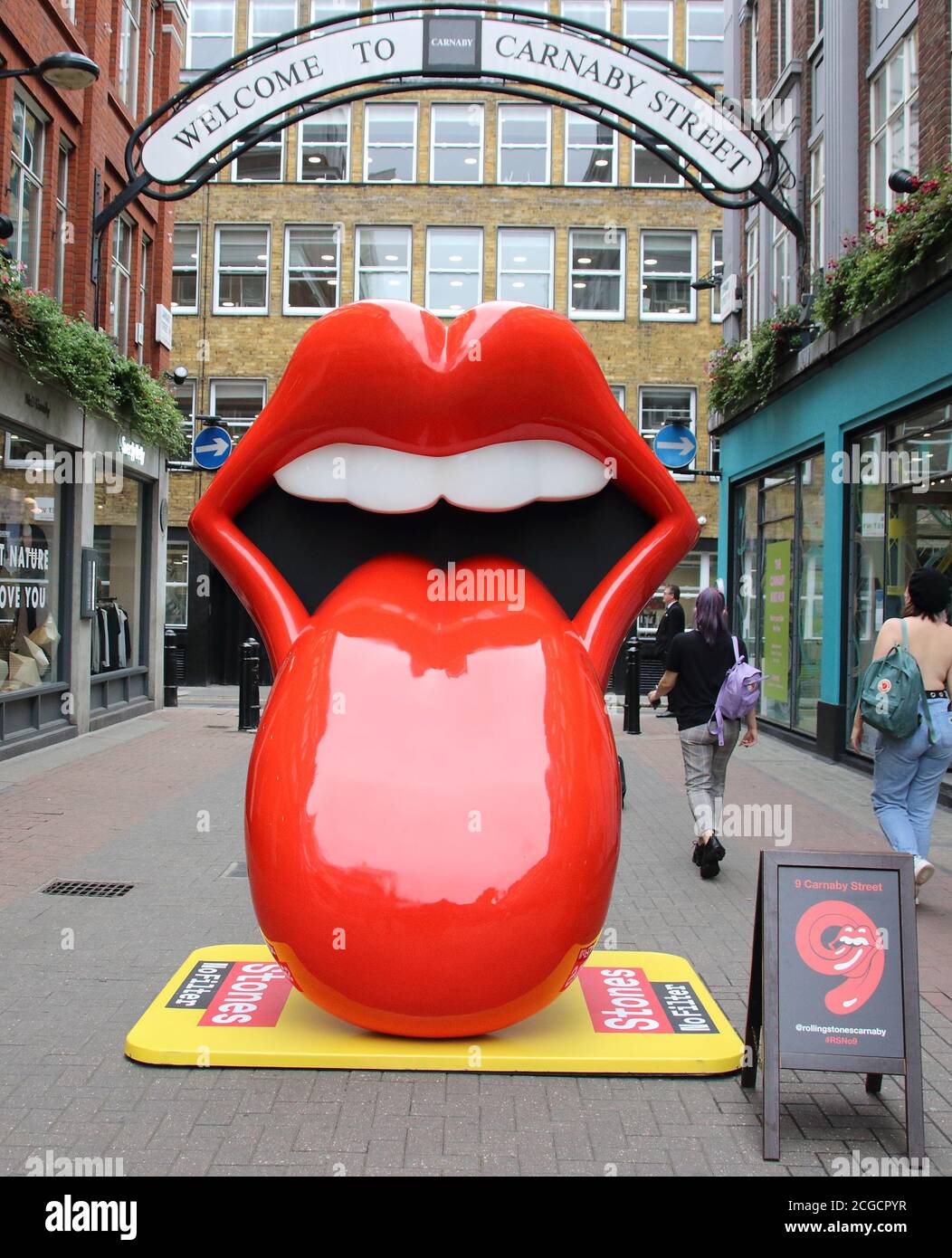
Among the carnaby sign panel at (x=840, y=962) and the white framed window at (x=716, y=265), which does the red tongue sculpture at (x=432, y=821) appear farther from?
the white framed window at (x=716, y=265)

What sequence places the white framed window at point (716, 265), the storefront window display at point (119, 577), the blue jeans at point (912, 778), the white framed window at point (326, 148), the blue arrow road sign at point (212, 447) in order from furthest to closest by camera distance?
1. the white framed window at point (326, 148)
2. the white framed window at point (716, 265)
3. the blue arrow road sign at point (212, 447)
4. the storefront window display at point (119, 577)
5. the blue jeans at point (912, 778)

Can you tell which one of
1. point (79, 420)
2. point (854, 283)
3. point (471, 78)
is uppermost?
point (471, 78)

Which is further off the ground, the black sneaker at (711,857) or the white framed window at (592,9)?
the white framed window at (592,9)

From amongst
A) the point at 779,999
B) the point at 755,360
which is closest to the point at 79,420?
the point at 755,360

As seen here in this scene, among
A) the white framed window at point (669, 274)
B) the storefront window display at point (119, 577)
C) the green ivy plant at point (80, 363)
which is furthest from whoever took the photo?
the white framed window at point (669, 274)

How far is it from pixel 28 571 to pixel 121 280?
5557 millimetres

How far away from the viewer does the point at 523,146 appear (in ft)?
90.1

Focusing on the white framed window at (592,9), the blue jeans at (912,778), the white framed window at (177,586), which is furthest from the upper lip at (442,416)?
the white framed window at (592,9)

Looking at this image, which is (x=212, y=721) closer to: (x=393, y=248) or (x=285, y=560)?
(x=285, y=560)

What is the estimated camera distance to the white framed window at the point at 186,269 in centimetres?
2722

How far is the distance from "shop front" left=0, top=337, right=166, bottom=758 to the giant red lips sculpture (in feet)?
24.8

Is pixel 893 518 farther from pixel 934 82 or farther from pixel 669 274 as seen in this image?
pixel 669 274

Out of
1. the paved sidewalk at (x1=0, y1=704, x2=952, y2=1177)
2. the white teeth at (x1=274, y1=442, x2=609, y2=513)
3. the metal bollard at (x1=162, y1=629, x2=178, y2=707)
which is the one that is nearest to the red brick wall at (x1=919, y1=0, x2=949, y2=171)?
the paved sidewalk at (x1=0, y1=704, x2=952, y2=1177)

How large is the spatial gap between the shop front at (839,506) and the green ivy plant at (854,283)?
339 millimetres
